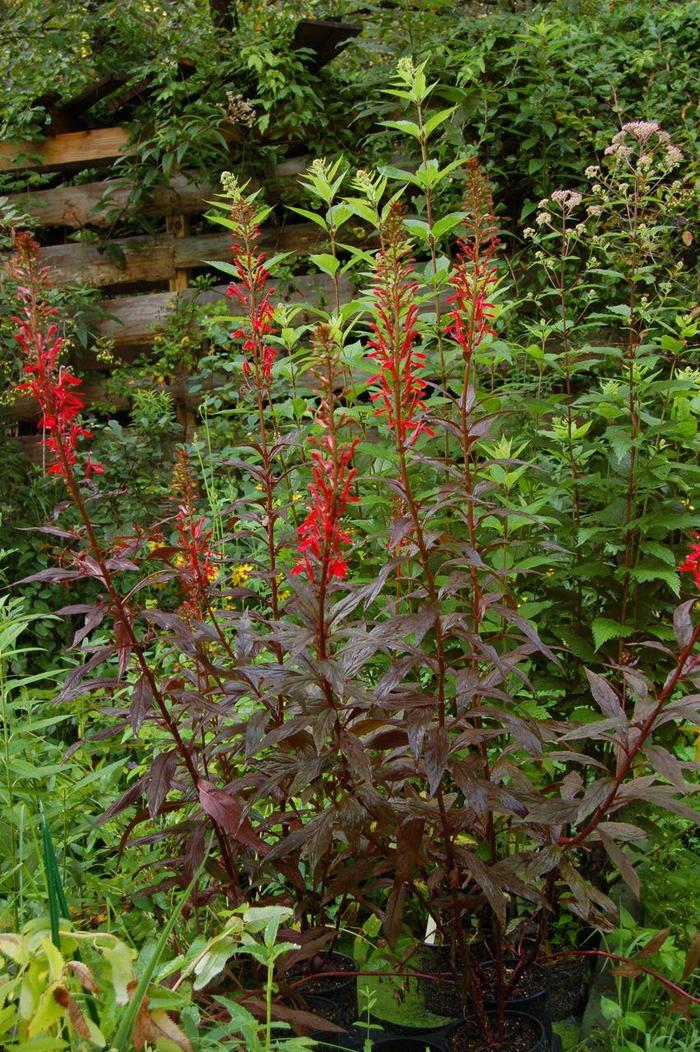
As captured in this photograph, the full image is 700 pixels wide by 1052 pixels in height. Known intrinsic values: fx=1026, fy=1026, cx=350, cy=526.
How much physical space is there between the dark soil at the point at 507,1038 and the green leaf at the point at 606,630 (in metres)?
0.82

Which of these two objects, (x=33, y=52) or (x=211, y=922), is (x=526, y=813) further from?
(x=33, y=52)

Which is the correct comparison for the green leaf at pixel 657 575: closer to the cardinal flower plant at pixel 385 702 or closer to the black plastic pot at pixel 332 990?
the cardinal flower plant at pixel 385 702

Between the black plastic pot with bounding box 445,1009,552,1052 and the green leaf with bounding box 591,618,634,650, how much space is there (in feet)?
2.63

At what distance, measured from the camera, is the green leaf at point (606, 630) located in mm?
2391

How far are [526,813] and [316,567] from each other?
0.62 m

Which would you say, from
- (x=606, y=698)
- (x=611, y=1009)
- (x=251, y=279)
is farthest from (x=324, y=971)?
(x=251, y=279)

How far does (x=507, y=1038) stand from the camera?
198 centimetres

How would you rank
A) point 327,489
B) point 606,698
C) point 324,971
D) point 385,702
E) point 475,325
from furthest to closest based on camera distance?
point 324,971
point 475,325
point 606,698
point 385,702
point 327,489

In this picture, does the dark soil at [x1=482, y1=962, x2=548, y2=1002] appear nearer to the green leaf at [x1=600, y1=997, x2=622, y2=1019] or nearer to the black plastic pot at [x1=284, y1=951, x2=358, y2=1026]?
the green leaf at [x1=600, y1=997, x2=622, y2=1019]

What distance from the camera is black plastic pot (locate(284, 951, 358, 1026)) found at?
2057 mm

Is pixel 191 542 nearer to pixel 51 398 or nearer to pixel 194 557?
pixel 194 557

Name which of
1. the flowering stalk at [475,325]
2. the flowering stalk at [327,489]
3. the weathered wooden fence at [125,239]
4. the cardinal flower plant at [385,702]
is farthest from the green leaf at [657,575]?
the weathered wooden fence at [125,239]

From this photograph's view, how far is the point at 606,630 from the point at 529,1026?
87 cm

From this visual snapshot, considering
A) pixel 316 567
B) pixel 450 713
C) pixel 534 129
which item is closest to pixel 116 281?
pixel 534 129
